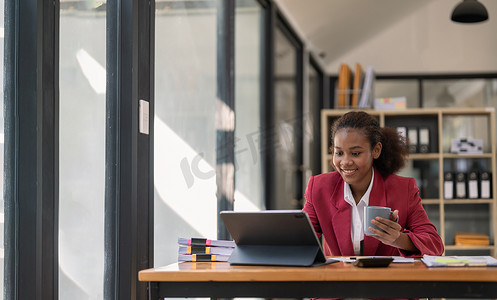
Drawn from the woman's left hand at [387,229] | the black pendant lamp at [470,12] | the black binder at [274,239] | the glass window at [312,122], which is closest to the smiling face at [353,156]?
the woman's left hand at [387,229]

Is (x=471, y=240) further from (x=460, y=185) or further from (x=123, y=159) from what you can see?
(x=123, y=159)

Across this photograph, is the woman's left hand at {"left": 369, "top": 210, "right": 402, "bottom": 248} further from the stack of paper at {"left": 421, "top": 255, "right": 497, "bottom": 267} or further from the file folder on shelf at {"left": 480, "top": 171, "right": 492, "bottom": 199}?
the file folder on shelf at {"left": 480, "top": 171, "right": 492, "bottom": 199}

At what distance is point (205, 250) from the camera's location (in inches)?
76.1

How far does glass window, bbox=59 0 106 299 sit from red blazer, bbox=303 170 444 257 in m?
0.75

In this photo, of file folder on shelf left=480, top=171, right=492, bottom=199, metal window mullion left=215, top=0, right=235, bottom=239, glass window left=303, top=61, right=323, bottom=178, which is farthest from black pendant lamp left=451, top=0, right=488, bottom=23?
metal window mullion left=215, top=0, right=235, bottom=239

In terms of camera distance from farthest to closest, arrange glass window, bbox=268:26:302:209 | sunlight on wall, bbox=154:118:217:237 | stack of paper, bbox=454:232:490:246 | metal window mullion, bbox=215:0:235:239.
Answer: glass window, bbox=268:26:302:209, stack of paper, bbox=454:232:490:246, metal window mullion, bbox=215:0:235:239, sunlight on wall, bbox=154:118:217:237

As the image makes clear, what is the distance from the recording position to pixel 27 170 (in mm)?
1825

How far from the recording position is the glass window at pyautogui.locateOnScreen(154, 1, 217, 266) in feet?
9.37

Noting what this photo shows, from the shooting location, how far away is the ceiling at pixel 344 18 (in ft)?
19.0

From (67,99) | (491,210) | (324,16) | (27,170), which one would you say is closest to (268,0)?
(324,16)

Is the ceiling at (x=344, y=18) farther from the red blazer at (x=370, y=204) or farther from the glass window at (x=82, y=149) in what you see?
the red blazer at (x=370, y=204)

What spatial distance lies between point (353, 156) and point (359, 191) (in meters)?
0.13

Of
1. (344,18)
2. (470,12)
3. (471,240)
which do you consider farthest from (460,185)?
(344,18)

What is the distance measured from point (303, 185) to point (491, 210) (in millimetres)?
2108
